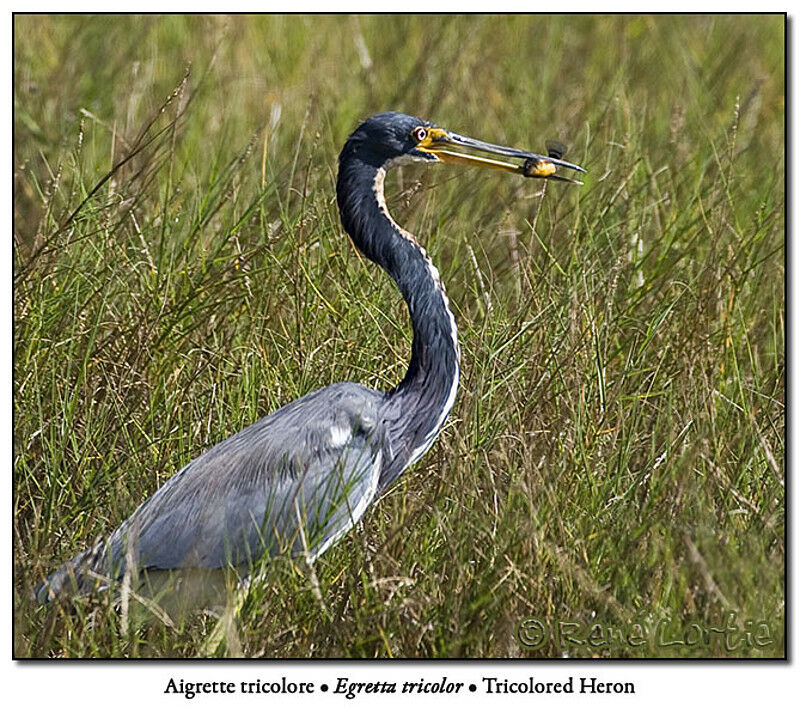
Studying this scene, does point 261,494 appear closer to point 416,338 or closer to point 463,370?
point 416,338

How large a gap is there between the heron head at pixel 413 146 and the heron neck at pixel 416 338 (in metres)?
0.07

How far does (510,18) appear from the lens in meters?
6.60

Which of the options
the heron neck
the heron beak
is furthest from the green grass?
the heron beak

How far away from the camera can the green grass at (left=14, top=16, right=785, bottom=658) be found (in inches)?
117

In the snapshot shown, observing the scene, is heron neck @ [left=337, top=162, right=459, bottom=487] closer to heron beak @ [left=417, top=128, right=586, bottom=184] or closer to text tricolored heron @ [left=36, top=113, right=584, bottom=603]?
text tricolored heron @ [left=36, top=113, right=584, bottom=603]

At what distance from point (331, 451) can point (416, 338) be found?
41cm

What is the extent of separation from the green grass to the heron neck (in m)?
0.11

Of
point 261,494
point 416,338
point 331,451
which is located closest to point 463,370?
point 416,338

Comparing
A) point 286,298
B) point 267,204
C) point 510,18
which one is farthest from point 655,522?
point 510,18

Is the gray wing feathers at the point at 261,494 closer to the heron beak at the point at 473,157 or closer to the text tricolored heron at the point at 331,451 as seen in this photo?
the text tricolored heron at the point at 331,451
